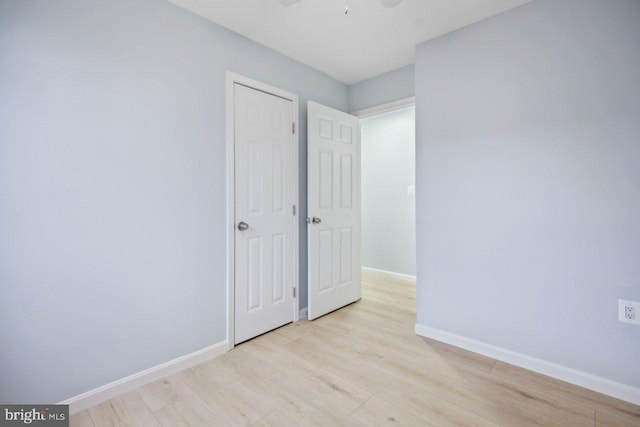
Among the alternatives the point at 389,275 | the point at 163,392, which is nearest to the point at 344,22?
the point at 163,392

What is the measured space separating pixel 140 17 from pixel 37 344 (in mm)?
1918

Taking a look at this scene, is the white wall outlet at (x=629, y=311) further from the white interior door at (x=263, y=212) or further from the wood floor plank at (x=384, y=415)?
the white interior door at (x=263, y=212)

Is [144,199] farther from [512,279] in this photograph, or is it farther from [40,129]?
[512,279]

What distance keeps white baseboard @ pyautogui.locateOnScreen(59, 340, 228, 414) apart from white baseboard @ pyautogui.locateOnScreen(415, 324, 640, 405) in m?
1.67

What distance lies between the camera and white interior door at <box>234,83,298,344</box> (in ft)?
7.73

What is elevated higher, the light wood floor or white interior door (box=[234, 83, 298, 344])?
white interior door (box=[234, 83, 298, 344])

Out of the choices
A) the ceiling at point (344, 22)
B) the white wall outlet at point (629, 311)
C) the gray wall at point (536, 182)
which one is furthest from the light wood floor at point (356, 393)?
the ceiling at point (344, 22)

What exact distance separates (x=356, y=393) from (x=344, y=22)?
8.23ft

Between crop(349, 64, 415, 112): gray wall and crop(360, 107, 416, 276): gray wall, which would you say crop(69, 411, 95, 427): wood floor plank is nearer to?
crop(349, 64, 415, 112): gray wall

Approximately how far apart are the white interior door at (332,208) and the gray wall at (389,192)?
1.20 meters

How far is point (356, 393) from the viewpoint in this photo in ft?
5.77

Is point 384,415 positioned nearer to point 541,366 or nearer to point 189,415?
point 189,415

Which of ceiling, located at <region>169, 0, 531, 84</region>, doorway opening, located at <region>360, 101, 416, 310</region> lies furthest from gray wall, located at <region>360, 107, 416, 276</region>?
ceiling, located at <region>169, 0, 531, 84</region>

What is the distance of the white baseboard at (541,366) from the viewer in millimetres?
1713
